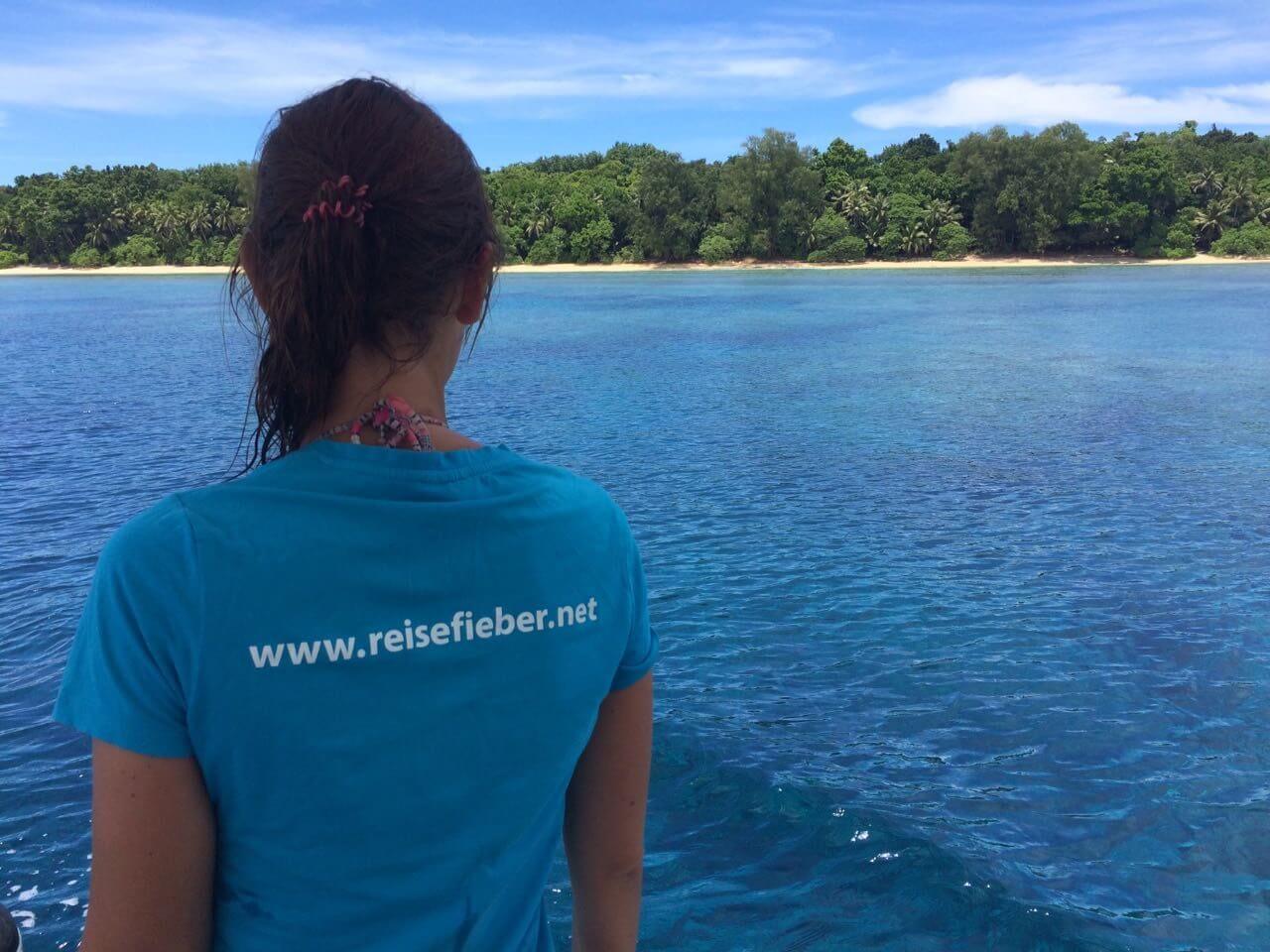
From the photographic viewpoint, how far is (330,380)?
1.36 metres

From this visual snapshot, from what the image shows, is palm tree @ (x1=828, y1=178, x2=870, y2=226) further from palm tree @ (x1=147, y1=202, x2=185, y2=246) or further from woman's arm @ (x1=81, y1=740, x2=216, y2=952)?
woman's arm @ (x1=81, y1=740, x2=216, y2=952)

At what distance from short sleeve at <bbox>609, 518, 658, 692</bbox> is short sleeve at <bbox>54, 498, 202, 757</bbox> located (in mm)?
611

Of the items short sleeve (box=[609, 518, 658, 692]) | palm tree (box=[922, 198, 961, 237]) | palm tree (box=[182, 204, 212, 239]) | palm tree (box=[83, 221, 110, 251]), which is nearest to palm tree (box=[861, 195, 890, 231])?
palm tree (box=[922, 198, 961, 237])

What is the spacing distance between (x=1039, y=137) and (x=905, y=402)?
73616 millimetres

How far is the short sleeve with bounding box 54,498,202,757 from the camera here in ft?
3.67

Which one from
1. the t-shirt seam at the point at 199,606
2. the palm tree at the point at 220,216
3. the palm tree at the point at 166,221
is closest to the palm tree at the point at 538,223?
the palm tree at the point at 220,216

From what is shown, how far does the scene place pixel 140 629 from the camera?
3.68 feet

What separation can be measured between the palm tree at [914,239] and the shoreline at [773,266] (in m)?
1.09

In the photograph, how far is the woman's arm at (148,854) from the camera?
3.84ft

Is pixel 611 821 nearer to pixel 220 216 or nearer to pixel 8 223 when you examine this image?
pixel 220 216

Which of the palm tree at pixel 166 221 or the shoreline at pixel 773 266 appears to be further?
the palm tree at pixel 166 221

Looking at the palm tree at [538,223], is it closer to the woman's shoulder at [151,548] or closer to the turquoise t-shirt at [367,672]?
the turquoise t-shirt at [367,672]

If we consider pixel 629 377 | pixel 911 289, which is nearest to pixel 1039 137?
pixel 911 289

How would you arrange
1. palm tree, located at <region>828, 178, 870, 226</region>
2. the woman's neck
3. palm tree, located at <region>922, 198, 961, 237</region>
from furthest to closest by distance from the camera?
palm tree, located at <region>828, 178, 870, 226</region>
palm tree, located at <region>922, 198, 961, 237</region>
the woman's neck
